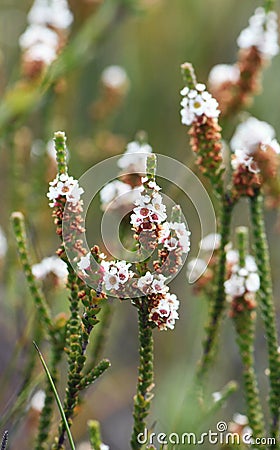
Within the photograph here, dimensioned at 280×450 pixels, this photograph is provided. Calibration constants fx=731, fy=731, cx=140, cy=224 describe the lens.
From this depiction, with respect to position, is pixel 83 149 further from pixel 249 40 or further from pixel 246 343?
pixel 246 343

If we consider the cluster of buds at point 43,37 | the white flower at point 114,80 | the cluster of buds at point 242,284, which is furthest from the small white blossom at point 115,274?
the white flower at point 114,80

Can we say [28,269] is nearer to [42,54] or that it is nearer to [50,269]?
[50,269]

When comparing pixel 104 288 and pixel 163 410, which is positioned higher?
pixel 163 410

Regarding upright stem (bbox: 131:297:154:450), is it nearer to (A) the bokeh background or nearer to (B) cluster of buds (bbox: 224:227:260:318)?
(B) cluster of buds (bbox: 224:227:260:318)

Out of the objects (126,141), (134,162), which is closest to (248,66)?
(134,162)

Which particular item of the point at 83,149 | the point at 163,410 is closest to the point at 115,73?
the point at 83,149

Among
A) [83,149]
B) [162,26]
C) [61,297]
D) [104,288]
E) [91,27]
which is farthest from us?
[162,26]

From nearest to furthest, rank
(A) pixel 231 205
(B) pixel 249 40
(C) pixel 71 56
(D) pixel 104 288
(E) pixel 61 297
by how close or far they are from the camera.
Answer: (D) pixel 104 288 < (A) pixel 231 205 < (B) pixel 249 40 < (C) pixel 71 56 < (E) pixel 61 297

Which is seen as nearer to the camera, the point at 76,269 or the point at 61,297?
the point at 76,269
